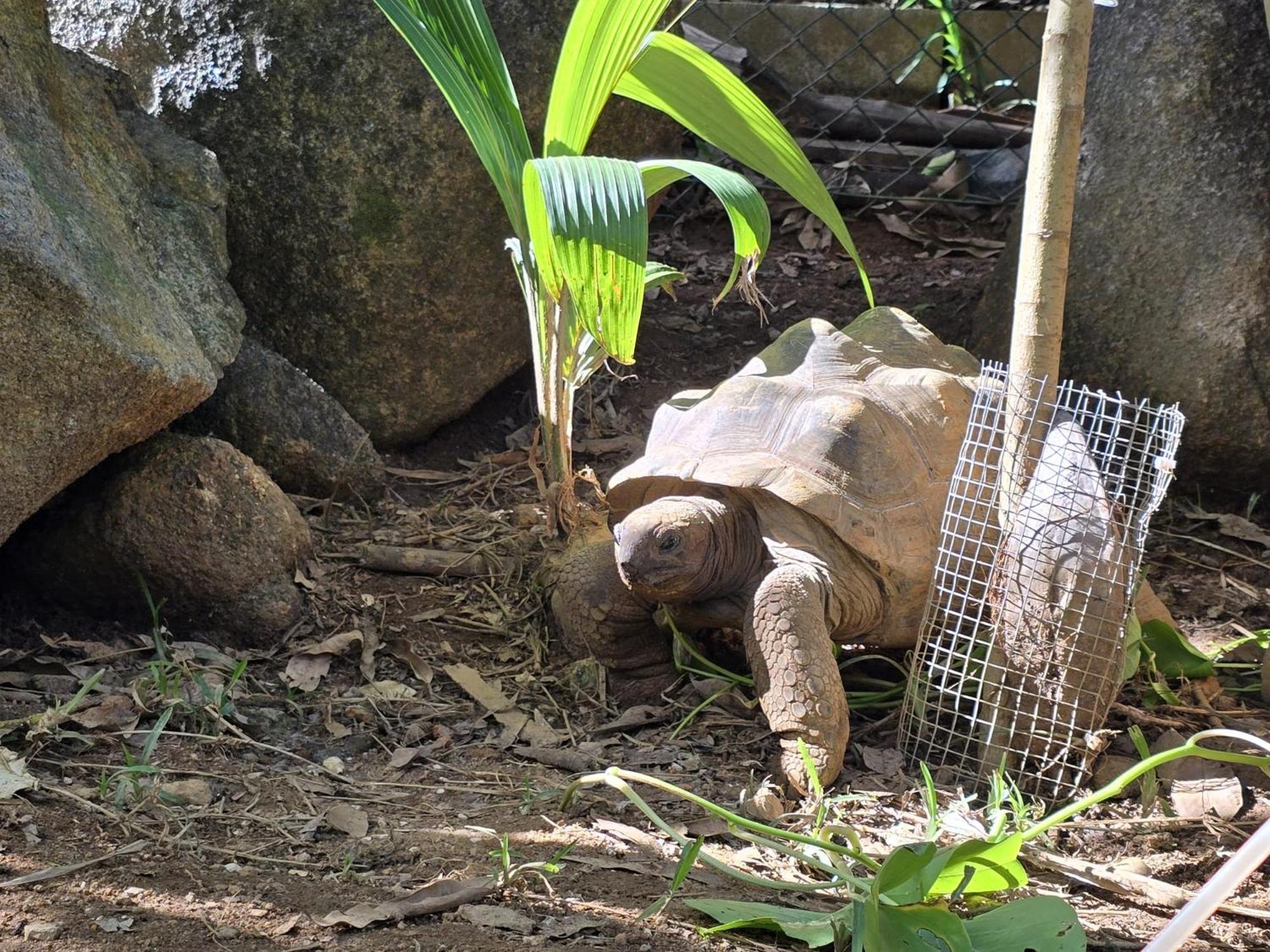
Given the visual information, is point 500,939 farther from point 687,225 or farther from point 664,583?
point 687,225

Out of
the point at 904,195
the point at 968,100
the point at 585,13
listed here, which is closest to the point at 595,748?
the point at 585,13

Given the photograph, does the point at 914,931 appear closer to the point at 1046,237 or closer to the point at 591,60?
the point at 1046,237

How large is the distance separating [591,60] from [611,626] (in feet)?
4.24

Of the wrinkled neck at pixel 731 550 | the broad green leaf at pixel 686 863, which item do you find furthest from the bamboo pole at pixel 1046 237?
the broad green leaf at pixel 686 863

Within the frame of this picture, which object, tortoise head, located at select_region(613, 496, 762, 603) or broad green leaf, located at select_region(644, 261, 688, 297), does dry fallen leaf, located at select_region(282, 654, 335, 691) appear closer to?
tortoise head, located at select_region(613, 496, 762, 603)

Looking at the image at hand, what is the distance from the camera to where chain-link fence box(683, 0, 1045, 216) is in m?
4.99

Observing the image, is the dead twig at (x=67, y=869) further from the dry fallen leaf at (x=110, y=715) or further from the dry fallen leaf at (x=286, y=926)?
the dry fallen leaf at (x=110, y=715)

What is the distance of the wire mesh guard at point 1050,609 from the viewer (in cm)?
239

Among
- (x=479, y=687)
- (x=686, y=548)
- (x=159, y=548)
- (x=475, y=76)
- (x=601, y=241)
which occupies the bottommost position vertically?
(x=479, y=687)

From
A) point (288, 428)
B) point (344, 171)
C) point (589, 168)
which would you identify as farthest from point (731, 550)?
point (344, 171)

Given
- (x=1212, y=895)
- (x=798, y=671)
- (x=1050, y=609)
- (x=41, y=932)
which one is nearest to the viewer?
(x=1212, y=895)

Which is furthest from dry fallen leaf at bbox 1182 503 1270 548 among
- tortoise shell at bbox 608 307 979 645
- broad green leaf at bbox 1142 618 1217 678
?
tortoise shell at bbox 608 307 979 645

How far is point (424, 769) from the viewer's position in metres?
2.50

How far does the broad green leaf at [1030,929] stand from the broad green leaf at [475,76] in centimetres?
193
